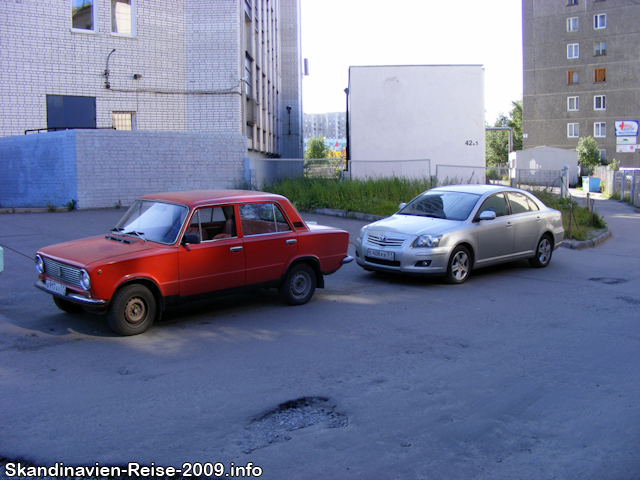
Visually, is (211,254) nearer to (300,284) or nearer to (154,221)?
(154,221)

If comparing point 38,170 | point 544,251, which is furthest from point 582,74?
point 544,251

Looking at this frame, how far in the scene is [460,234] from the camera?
9.45 meters

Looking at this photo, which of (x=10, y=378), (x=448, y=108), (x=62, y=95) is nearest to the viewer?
(x=10, y=378)

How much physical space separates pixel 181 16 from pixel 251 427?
22.5 meters

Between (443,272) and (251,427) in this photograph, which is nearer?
(251,427)

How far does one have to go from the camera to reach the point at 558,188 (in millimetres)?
24484

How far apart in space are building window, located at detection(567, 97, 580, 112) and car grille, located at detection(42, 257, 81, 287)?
61391mm

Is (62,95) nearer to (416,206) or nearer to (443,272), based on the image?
(416,206)

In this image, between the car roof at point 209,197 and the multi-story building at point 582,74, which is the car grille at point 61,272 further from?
the multi-story building at point 582,74

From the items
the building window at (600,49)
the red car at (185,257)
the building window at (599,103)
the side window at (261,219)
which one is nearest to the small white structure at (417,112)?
the red car at (185,257)

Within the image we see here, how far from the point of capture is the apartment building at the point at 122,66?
21.9 meters

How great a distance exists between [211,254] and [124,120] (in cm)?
1834

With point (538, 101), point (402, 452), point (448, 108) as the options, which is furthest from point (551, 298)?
point (538, 101)

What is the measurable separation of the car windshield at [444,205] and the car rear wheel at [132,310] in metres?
5.38
